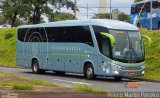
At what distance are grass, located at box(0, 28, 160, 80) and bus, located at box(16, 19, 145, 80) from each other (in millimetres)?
3497

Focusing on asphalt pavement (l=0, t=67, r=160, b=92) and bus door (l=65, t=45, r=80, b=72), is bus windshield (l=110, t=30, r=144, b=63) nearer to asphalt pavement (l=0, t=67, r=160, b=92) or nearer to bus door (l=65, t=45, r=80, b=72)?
asphalt pavement (l=0, t=67, r=160, b=92)

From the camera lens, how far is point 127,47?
27.1m

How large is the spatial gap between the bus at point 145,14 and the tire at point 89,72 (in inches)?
884

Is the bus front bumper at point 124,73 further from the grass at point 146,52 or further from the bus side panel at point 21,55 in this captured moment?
the bus side panel at point 21,55

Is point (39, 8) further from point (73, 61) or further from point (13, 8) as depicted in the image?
point (73, 61)

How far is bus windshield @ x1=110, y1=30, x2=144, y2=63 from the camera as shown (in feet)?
88.4

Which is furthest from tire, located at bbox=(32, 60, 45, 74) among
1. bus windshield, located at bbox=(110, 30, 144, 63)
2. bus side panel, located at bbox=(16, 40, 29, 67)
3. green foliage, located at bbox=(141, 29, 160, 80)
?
bus windshield, located at bbox=(110, 30, 144, 63)

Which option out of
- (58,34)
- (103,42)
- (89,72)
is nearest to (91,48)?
(103,42)

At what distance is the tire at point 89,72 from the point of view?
28256mm

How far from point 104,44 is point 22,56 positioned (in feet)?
33.4

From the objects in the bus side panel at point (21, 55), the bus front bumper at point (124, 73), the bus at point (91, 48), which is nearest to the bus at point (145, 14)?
the bus side panel at point (21, 55)

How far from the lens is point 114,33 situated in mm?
27094

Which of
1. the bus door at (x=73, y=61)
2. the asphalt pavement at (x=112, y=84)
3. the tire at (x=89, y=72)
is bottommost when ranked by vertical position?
the asphalt pavement at (x=112, y=84)

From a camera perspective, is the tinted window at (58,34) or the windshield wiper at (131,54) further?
the tinted window at (58,34)
